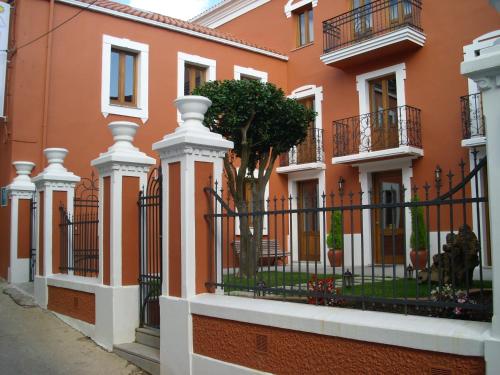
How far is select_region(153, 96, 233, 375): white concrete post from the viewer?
5.43 meters

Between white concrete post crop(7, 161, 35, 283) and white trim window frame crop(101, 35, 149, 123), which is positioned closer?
white concrete post crop(7, 161, 35, 283)

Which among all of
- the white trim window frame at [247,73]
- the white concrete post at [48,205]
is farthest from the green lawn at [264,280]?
the white trim window frame at [247,73]

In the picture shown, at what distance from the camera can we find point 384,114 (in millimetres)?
14211

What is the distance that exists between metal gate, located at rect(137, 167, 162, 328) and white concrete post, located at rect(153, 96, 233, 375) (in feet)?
2.76

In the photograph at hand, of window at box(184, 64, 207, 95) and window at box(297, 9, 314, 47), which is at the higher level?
window at box(297, 9, 314, 47)

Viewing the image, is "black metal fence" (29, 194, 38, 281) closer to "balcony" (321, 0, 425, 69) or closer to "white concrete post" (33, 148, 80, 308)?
"white concrete post" (33, 148, 80, 308)

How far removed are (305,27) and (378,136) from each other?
526cm

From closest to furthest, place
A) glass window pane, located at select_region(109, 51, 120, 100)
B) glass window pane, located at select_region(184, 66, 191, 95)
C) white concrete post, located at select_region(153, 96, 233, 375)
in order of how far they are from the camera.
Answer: white concrete post, located at select_region(153, 96, 233, 375) → glass window pane, located at select_region(109, 51, 120, 100) → glass window pane, located at select_region(184, 66, 191, 95)

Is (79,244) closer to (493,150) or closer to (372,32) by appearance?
(493,150)

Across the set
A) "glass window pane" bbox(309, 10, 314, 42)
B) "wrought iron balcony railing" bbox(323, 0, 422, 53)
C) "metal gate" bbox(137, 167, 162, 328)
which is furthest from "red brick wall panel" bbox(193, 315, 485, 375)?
"glass window pane" bbox(309, 10, 314, 42)

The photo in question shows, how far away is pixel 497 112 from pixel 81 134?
11123 mm

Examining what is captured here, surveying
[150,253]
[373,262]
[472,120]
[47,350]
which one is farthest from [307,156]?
[373,262]

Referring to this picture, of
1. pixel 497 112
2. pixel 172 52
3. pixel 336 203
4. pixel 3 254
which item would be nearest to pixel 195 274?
pixel 497 112

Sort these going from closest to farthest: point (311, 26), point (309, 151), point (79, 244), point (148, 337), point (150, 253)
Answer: point (148, 337)
point (150, 253)
point (79, 244)
point (309, 151)
point (311, 26)
